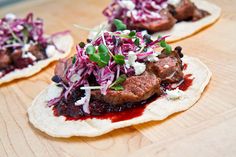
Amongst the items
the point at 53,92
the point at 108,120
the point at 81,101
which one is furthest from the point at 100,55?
the point at 53,92

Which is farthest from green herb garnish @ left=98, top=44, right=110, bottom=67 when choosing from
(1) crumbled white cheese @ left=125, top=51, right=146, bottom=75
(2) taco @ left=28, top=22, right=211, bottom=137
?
(1) crumbled white cheese @ left=125, top=51, right=146, bottom=75

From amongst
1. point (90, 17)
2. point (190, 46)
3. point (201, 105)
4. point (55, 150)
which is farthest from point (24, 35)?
point (201, 105)

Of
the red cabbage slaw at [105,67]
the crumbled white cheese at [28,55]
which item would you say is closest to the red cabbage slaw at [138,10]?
the crumbled white cheese at [28,55]

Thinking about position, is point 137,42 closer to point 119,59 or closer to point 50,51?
point 119,59

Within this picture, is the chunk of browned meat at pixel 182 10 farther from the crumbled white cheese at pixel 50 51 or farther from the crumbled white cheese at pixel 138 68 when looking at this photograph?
the crumbled white cheese at pixel 138 68

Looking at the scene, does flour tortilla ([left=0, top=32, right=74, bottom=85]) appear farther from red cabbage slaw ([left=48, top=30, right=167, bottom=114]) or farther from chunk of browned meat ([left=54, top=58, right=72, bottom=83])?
red cabbage slaw ([left=48, top=30, right=167, bottom=114])
